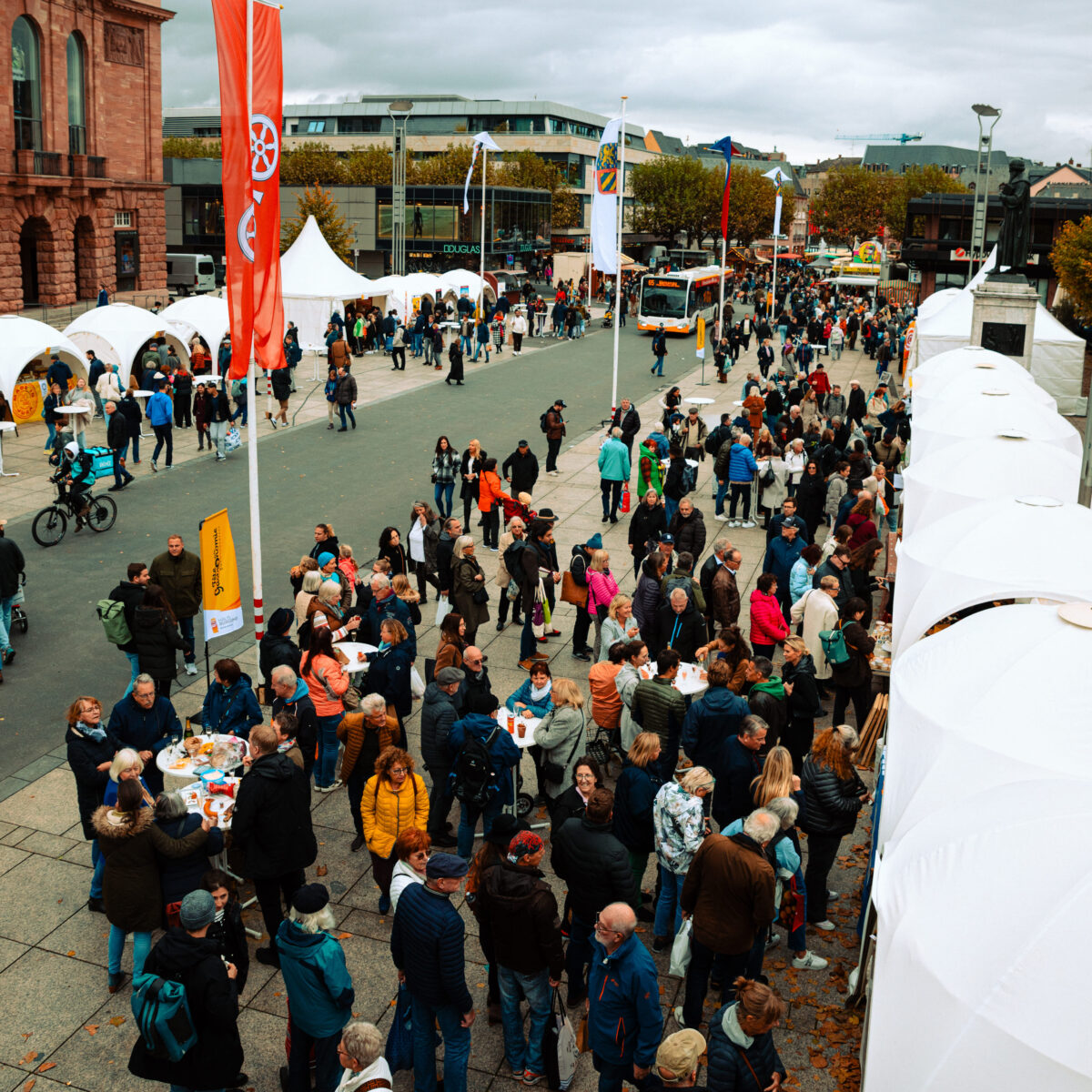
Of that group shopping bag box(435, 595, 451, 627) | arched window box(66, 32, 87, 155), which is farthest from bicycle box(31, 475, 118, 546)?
arched window box(66, 32, 87, 155)

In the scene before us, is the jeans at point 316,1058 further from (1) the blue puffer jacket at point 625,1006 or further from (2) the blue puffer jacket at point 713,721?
(2) the blue puffer jacket at point 713,721

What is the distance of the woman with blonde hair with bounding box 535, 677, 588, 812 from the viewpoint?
8.40 m

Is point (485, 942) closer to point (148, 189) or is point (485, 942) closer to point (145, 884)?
point (145, 884)

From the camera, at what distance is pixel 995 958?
14.4 feet

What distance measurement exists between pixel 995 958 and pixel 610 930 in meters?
1.97

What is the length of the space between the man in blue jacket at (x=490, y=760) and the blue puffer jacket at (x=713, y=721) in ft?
4.55

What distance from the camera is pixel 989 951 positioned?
443 cm

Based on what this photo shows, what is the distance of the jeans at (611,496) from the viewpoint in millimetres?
18344

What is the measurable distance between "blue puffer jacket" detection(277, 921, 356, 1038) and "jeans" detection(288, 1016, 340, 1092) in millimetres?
A: 115

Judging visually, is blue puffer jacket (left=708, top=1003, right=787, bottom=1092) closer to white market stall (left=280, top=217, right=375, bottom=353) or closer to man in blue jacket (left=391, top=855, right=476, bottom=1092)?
man in blue jacket (left=391, top=855, right=476, bottom=1092)

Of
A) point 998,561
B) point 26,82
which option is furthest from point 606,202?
point 26,82

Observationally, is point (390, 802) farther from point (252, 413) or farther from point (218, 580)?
point (252, 413)

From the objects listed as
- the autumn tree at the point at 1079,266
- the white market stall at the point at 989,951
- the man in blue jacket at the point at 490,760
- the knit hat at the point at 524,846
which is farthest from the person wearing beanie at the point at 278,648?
the autumn tree at the point at 1079,266

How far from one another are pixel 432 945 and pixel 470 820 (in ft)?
7.93
